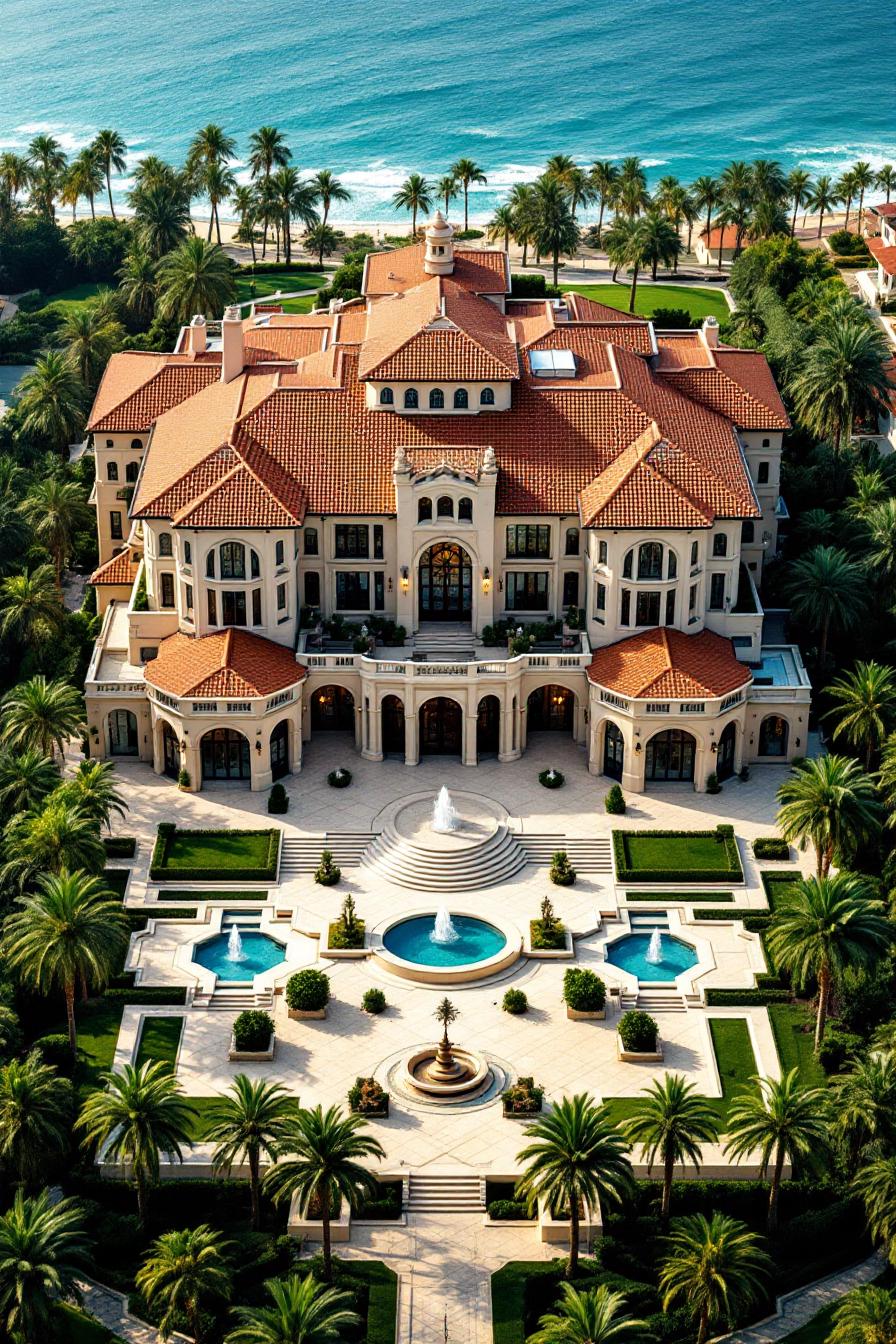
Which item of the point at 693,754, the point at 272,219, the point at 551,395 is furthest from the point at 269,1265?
the point at 272,219

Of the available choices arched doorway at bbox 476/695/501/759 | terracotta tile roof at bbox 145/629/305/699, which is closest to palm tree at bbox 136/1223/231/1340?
terracotta tile roof at bbox 145/629/305/699

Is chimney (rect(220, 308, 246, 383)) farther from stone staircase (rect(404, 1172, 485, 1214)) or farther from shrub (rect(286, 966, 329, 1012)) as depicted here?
stone staircase (rect(404, 1172, 485, 1214))

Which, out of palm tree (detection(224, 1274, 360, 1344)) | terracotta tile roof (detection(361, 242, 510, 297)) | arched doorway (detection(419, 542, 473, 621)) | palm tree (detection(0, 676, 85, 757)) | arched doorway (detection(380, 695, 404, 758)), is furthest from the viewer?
terracotta tile roof (detection(361, 242, 510, 297))

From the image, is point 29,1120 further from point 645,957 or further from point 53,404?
point 53,404

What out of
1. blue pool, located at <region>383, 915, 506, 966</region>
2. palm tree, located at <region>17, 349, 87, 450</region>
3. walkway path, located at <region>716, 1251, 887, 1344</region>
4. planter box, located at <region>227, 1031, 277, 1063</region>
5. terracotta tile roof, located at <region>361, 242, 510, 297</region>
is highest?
terracotta tile roof, located at <region>361, 242, 510, 297</region>

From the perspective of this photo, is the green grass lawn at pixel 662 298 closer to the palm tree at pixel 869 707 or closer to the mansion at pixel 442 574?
the mansion at pixel 442 574

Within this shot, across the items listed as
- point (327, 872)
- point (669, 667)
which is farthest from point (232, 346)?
point (327, 872)

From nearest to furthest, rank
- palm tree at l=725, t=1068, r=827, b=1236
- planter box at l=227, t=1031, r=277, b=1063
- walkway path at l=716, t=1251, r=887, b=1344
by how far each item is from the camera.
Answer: walkway path at l=716, t=1251, r=887, b=1344
palm tree at l=725, t=1068, r=827, b=1236
planter box at l=227, t=1031, r=277, b=1063
